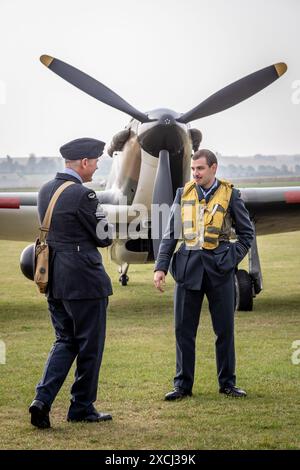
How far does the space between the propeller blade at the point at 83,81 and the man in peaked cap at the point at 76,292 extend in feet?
21.8

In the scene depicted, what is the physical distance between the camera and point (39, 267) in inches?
222

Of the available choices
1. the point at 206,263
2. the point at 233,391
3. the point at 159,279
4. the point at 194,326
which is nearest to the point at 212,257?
the point at 206,263

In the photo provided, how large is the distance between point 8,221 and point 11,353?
5.28 meters

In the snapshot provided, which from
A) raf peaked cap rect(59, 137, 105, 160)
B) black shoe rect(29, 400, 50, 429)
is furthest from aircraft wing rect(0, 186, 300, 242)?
black shoe rect(29, 400, 50, 429)

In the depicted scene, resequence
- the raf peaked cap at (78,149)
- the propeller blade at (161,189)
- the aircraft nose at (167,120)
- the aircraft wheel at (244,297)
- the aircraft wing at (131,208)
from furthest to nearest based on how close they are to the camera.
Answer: the aircraft wing at (131,208) < the aircraft wheel at (244,297) < the propeller blade at (161,189) < the aircraft nose at (167,120) < the raf peaked cap at (78,149)

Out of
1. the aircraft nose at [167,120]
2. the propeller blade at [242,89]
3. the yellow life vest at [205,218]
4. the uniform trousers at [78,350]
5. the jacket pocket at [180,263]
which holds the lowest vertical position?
the uniform trousers at [78,350]

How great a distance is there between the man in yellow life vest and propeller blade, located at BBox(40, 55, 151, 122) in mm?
6015

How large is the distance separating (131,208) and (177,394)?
6.43 meters

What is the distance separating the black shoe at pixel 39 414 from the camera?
551 centimetres

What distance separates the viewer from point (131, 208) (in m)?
12.6

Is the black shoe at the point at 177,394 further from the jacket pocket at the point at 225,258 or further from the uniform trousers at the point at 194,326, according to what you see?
the jacket pocket at the point at 225,258

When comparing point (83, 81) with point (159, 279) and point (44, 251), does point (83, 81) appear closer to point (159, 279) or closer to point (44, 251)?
point (159, 279)

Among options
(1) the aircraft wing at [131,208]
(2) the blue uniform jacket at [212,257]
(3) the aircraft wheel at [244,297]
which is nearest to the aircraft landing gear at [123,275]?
(1) the aircraft wing at [131,208]
